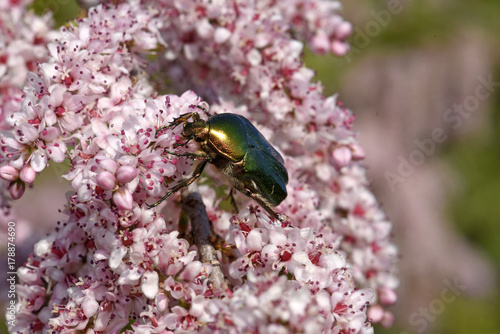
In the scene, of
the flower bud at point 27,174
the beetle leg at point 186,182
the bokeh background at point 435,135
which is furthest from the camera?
the bokeh background at point 435,135

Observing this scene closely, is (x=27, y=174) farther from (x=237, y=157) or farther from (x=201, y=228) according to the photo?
(x=237, y=157)

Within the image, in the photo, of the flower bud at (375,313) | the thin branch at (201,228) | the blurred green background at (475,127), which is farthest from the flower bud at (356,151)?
the blurred green background at (475,127)

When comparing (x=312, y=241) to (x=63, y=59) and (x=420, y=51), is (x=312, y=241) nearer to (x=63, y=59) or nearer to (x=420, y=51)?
(x=63, y=59)

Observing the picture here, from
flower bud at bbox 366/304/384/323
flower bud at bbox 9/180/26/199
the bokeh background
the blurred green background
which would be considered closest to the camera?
flower bud at bbox 9/180/26/199

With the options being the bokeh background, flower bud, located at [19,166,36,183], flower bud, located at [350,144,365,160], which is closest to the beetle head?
flower bud, located at [19,166,36,183]

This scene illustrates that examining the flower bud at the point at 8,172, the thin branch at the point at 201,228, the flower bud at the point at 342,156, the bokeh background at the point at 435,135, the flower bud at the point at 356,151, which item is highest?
the flower bud at the point at 356,151

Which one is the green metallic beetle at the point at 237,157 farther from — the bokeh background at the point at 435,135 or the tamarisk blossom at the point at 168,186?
the bokeh background at the point at 435,135

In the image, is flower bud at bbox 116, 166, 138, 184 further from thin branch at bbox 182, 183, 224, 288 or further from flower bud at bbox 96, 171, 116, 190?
thin branch at bbox 182, 183, 224, 288
